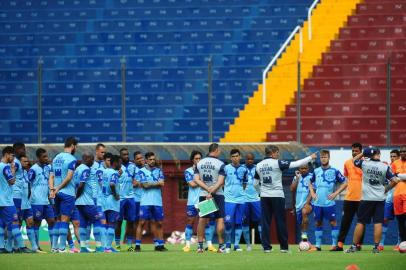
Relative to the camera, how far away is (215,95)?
3866 cm

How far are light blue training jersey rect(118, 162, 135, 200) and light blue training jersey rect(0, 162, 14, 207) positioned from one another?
372cm

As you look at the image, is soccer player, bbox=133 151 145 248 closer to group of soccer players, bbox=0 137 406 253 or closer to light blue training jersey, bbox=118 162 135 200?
group of soccer players, bbox=0 137 406 253

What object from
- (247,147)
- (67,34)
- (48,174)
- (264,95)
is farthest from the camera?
(67,34)

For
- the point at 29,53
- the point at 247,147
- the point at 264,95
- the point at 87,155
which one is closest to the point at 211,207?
the point at 87,155

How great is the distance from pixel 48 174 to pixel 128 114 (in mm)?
15501

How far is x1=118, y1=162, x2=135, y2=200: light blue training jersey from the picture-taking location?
24.6 metres

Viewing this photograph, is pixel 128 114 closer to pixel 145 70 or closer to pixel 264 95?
pixel 145 70

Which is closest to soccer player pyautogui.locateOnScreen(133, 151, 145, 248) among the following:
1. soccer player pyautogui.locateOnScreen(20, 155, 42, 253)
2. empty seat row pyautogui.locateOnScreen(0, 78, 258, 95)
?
soccer player pyautogui.locateOnScreen(20, 155, 42, 253)

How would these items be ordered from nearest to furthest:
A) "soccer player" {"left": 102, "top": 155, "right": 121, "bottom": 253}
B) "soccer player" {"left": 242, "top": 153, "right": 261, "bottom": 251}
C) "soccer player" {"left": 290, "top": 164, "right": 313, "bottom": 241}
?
1. "soccer player" {"left": 102, "top": 155, "right": 121, "bottom": 253}
2. "soccer player" {"left": 242, "top": 153, "right": 261, "bottom": 251}
3. "soccer player" {"left": 290, "top": 164, "right": 313, "bottom": 241}

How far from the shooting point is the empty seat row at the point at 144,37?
40819 mm

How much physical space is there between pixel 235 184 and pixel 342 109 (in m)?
12.6

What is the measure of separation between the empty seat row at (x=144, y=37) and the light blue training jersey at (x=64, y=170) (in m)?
19.4

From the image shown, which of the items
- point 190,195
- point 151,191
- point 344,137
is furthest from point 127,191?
point 344,137

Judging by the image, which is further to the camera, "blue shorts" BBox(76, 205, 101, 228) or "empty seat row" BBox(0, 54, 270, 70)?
"empty seat row" BBox(0, 54, 270, 70)
